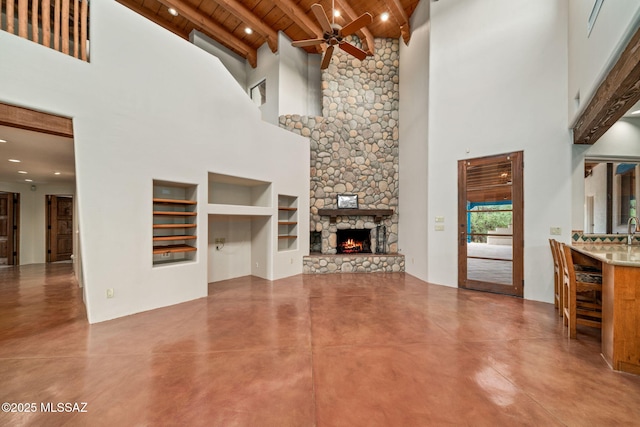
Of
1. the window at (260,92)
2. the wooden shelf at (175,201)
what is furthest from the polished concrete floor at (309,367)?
the window at (260,92)

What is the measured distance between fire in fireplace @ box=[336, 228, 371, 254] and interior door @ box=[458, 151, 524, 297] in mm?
2380

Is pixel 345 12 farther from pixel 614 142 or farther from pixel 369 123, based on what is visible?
pixel 614 142

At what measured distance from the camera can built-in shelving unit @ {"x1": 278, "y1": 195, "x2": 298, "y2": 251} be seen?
18.5ft

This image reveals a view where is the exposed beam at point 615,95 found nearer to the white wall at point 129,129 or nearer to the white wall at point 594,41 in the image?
the white wall at point 594,41

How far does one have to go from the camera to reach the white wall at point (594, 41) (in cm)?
188

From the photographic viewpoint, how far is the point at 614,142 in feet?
12.4

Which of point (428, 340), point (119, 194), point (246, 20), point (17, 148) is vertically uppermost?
point (246, 20)

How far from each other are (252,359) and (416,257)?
4213 millimetres

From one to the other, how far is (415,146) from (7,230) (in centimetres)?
1045

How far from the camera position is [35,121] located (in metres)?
2.67

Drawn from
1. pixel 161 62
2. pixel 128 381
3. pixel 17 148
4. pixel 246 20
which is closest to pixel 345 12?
pixel 246 20

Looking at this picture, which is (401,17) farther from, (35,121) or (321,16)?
(35,121)

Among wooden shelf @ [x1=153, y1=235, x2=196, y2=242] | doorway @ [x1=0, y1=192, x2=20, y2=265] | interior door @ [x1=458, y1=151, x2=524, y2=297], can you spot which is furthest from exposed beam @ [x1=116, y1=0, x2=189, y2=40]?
interior door @ [x1=458, y1=151, x2=524, y2=297]

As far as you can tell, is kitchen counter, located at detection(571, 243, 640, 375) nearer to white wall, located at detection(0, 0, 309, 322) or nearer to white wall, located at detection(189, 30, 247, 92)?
white wall, located at detection(0, 0, 309, 322)
